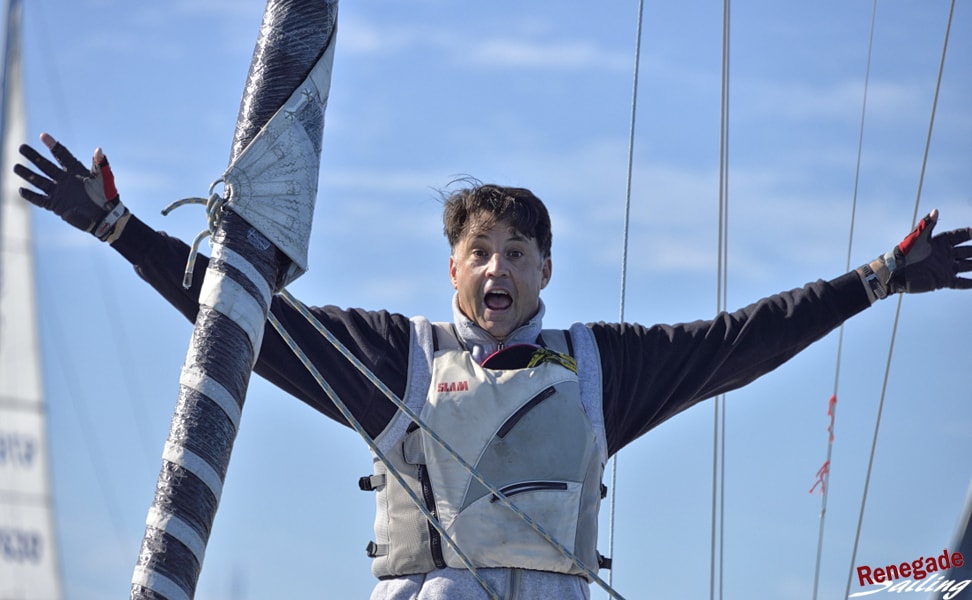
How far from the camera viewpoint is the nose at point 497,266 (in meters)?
5.08

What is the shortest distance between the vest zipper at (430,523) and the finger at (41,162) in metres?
1.48

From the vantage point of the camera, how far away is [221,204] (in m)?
3.93

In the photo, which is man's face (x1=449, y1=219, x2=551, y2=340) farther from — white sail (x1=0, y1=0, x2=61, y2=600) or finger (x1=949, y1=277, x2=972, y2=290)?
white sail (x1=0, y1=0, x2=61, y2=600)

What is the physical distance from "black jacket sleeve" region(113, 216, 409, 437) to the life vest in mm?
129

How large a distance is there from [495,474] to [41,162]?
1.71m

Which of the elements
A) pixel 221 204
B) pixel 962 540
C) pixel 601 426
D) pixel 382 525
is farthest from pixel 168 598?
pixel 962 540

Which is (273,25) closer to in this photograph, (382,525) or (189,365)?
(189,365)

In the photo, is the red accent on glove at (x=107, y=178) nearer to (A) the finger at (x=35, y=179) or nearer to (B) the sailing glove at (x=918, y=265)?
(A) the finger at (x=35, y=179)

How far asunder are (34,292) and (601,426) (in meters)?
8.83

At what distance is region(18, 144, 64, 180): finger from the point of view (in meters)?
4.45

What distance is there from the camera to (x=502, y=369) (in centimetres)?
496

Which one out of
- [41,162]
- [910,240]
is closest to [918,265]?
[910,240]

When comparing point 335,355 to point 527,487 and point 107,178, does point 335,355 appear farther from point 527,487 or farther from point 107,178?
point 107,178

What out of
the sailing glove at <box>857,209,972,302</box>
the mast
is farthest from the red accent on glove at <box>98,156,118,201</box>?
the sailing glove at <box>857,209,972,302</box>
